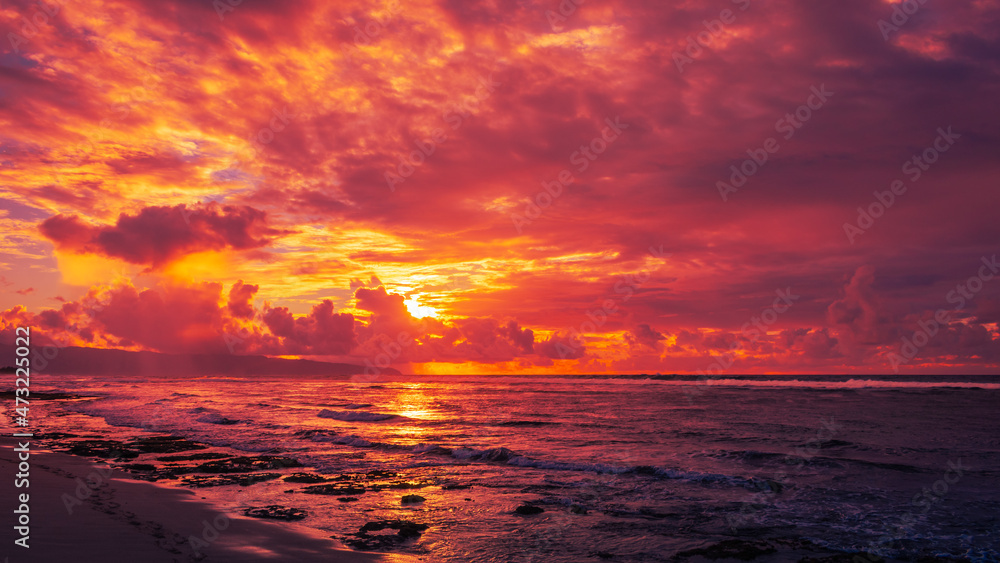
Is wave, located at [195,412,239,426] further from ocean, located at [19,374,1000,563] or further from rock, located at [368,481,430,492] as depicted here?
rock, located at [368,481,430,492]

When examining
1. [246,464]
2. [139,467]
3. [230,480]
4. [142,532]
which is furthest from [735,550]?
[139,467]

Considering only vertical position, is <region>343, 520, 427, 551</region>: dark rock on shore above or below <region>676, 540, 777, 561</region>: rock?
above

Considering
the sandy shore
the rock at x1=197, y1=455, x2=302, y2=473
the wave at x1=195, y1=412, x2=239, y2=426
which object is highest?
the sandy shore

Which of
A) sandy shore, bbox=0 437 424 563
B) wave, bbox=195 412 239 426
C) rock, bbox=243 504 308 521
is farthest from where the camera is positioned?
wave, bbox=195 412 239 426

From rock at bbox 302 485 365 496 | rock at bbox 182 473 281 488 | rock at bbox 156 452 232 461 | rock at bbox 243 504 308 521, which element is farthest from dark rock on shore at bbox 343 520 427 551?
rock at bbox 156 452 232 461

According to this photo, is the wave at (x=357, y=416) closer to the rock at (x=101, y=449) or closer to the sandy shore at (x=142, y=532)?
the rock at (x=101, y=449)

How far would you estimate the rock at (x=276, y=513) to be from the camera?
12.8 m

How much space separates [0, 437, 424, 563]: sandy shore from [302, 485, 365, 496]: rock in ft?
9.74

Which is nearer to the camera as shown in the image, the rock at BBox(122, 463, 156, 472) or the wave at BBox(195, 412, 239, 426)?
the rock at BBox(122, 463, 156, 472)

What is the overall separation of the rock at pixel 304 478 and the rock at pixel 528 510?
7346 millimetres

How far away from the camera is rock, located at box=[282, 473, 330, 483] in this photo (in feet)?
57.7

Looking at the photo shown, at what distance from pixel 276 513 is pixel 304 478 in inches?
202

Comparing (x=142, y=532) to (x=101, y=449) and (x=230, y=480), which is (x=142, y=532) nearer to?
(x=230, y=480)

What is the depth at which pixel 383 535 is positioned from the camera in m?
11.5
